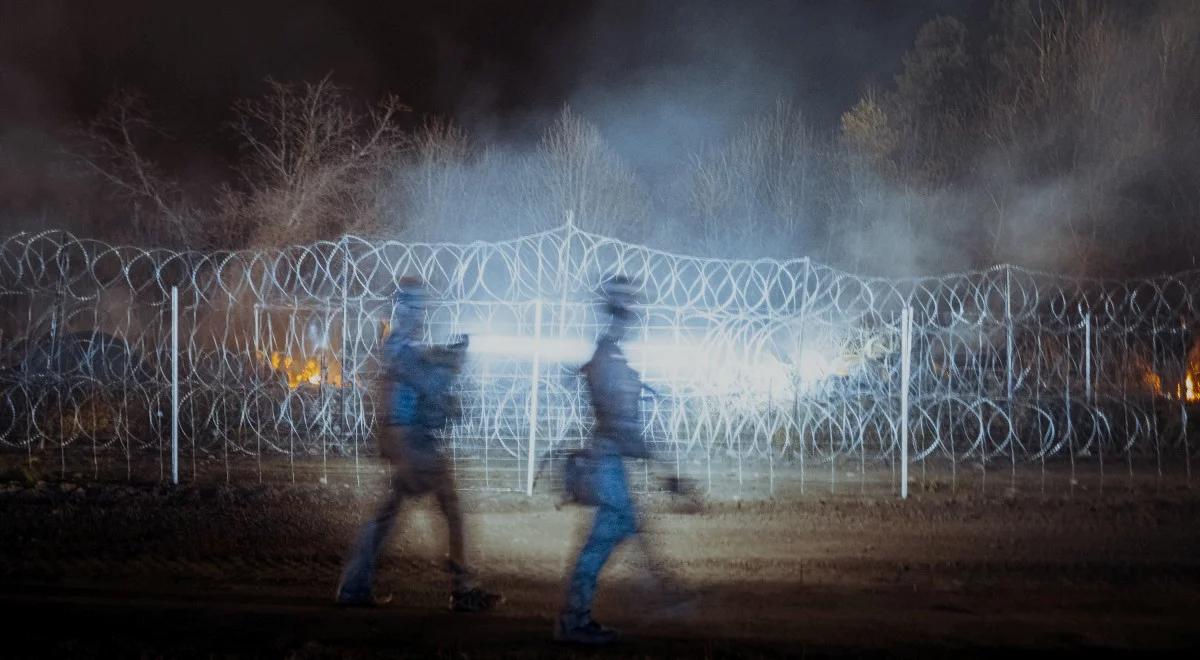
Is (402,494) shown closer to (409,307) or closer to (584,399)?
(409,307)

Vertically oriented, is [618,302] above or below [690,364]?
above

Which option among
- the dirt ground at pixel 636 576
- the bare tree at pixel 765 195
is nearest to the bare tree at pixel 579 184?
the bare tree at pixel 765 195

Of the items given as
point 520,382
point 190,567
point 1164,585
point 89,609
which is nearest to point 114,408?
point 520,382

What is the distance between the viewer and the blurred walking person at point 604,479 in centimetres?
540

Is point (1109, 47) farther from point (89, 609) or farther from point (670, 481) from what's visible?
point (89, 609)

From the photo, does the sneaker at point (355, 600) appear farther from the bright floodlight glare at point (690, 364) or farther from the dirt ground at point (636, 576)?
the bright floodlight glare at point (690, 364)

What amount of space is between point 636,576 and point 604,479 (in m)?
2.05

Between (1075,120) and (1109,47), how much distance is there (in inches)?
56.6

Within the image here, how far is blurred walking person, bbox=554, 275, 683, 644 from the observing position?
17.7 feet

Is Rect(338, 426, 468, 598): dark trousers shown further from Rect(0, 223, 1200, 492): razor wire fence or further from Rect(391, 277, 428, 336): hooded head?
Rect(0, 223, 1200, 492): razor wire fence

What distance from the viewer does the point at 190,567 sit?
735cm

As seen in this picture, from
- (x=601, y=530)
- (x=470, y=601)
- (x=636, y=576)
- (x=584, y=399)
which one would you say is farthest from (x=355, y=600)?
(x=584, y=399)

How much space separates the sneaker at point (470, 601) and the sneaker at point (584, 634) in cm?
87

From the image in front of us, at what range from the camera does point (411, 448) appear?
19.7ft
